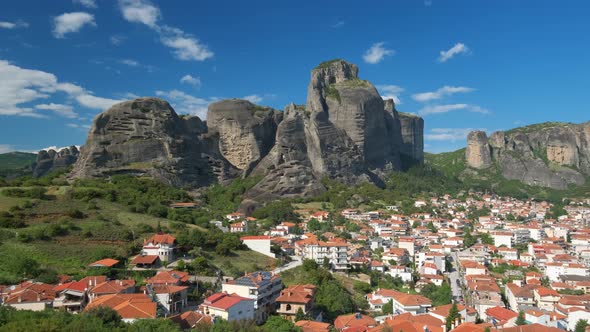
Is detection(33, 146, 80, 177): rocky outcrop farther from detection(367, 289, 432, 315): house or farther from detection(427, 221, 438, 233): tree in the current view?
detection(367, 289, 432, 315): house

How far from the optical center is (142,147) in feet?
285

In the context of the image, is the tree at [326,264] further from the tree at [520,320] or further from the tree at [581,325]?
the tree at [581,325]

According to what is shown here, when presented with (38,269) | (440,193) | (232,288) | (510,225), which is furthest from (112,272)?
(440,193)

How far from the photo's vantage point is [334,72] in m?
120

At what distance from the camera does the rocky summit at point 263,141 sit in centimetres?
8631

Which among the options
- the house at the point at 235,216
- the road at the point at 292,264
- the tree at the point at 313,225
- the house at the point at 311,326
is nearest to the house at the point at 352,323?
the house at the point at 311,326

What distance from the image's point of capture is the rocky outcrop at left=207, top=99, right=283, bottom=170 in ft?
338

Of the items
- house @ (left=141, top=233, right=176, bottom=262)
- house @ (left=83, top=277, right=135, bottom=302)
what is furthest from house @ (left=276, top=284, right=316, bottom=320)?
house @ (left=141, top=233, right=176, bottom=262)

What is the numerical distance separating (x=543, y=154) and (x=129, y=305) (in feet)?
470

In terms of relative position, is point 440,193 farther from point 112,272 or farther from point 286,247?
point 112,272

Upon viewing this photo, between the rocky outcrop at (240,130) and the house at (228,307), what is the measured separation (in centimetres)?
6992

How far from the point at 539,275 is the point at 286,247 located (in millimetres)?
27778

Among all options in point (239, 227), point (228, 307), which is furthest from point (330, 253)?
point (228, 307)

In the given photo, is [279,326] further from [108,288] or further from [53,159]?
[53,159]
